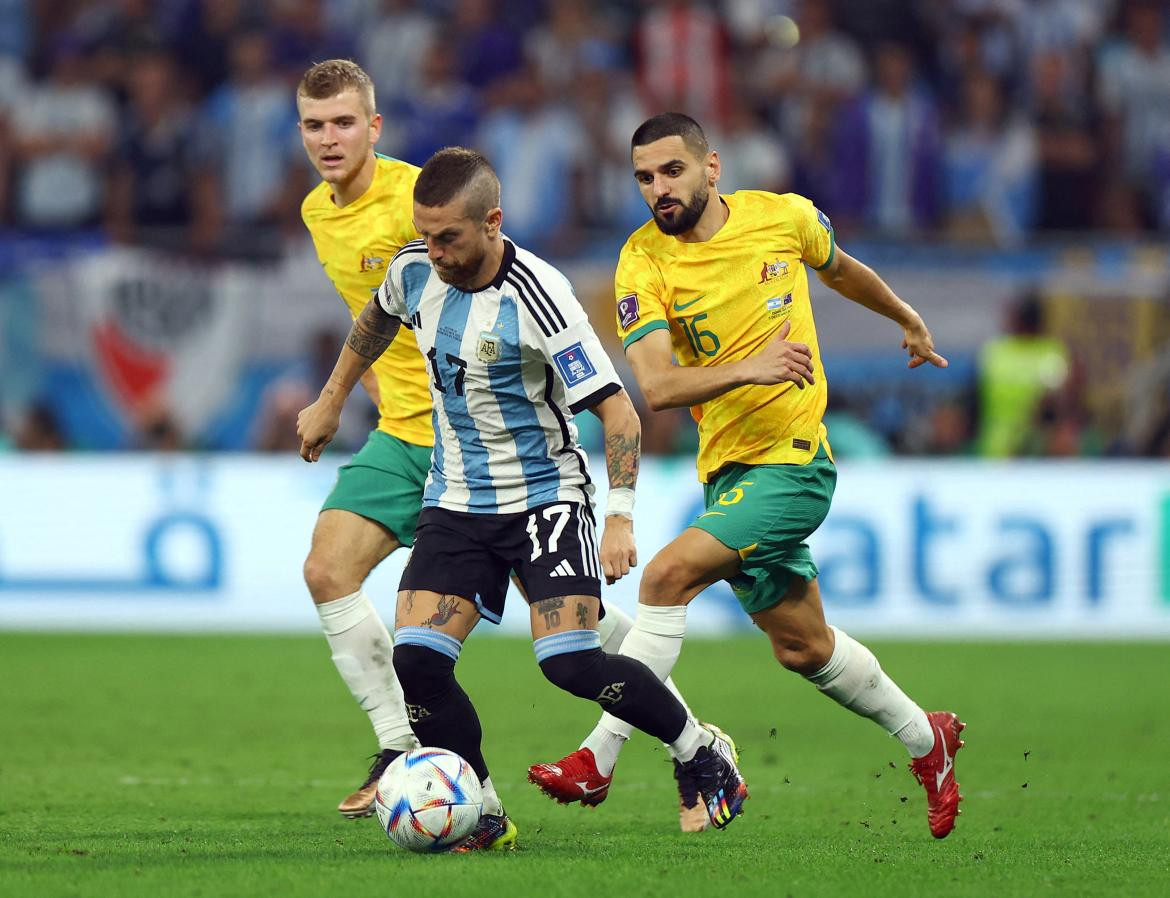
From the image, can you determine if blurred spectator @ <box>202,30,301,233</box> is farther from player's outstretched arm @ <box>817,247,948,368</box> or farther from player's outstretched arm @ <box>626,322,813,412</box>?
player's outstretched arm @ <box>626,322,813,412</box>

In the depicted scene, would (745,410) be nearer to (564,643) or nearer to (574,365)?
(574,365)

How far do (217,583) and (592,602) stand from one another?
7882 millimetres

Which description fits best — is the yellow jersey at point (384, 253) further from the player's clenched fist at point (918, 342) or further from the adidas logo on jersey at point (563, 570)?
the player's clenched fist at point (918, 342)

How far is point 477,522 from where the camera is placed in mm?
5703

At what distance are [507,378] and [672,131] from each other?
104 cm

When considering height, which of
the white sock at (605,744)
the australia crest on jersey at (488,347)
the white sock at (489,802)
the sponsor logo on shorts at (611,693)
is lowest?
the white sock at (489,802)

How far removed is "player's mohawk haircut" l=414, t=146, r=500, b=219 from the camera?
17.9ft

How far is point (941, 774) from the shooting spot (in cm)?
631

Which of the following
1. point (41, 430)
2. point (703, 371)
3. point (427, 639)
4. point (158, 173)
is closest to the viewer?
point (427, 639)

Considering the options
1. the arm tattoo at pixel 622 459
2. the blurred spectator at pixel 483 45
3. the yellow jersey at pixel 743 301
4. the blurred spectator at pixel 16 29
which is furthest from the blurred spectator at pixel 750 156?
the arm tattoo at pixel 622 459

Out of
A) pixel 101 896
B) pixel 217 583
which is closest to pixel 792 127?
pixel 217 583

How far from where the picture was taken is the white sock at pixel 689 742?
5.95 m

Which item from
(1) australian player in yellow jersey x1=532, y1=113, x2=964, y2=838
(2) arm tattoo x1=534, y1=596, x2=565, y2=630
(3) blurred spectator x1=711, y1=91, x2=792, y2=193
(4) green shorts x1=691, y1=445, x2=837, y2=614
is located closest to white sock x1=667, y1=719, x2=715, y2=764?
(1) australian player in yellow jersey x1=532, y1=113, x2=964, y2=838

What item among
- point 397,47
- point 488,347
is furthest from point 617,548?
point 397,47
